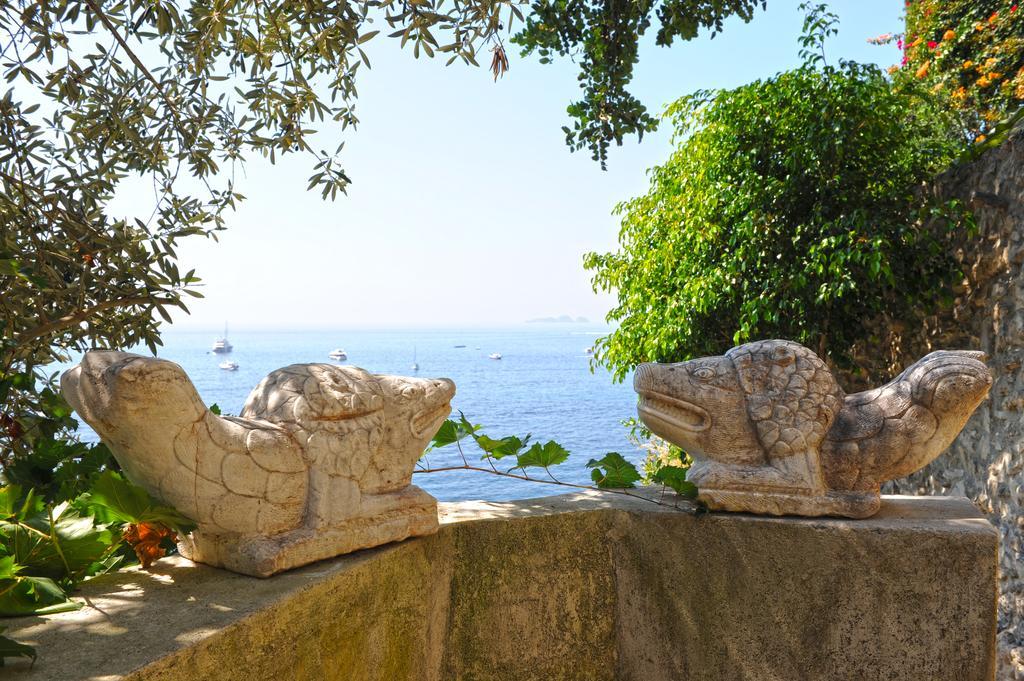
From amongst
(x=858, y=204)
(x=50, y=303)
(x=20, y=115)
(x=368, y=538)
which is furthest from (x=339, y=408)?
(x=858, y=204)

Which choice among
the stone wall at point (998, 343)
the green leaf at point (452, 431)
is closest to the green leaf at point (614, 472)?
the green leaf at point (452, 431)

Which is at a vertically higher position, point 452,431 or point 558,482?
point 452,431

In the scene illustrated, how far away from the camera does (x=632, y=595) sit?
1962 millimetres

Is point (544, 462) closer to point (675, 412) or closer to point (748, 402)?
point (675, 412)

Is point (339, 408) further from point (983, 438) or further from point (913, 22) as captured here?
point (913, 22)

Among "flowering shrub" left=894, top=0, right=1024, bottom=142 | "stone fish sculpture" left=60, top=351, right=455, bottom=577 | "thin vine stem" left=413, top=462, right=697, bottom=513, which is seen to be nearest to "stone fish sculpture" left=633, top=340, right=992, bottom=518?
"thin vine stem" left=413, top=462, right=697, bottom=513

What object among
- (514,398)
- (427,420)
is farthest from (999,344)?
(514,398)

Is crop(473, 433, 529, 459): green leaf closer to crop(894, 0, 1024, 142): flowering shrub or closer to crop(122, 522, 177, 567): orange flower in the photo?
crop(122, 522, 177, 567): orange flower

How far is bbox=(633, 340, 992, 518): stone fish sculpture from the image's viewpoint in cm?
182

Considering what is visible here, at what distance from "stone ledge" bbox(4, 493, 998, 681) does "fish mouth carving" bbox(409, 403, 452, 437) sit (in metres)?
0.27

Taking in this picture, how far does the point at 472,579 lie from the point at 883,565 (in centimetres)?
102

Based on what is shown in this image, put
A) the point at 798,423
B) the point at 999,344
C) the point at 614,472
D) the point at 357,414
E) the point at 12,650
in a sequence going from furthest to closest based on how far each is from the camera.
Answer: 1. the point at 999,344
2. the point at 614,472
3. the point at 798,423
4. the point at 357,414
5. the point at 12,650

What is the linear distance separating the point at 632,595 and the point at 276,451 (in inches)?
41.5

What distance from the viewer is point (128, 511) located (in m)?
1.37
